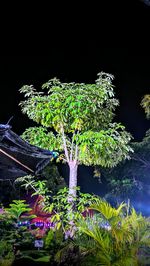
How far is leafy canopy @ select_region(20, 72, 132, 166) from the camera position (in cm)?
727

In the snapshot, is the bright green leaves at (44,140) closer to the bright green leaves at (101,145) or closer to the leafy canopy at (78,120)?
the leafy canopy at (78,120)

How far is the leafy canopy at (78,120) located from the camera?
23.8ft

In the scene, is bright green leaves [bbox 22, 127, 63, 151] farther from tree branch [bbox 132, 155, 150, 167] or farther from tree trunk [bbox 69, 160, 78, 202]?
tree branch [bbox 132, 155, 150, 167]

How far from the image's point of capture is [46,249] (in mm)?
5609

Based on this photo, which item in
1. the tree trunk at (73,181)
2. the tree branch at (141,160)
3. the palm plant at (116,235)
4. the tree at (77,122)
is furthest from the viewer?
the tree branch at (141,160)

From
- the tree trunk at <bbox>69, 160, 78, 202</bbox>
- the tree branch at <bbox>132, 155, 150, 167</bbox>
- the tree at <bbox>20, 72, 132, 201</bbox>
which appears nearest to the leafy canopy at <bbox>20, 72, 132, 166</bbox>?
the tree at <bbox>20, 72, 132, 201</bbox>

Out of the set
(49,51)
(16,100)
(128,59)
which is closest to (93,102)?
(49,51)

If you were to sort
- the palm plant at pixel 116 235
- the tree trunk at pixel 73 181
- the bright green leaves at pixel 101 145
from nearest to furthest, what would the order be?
the palm plant at pixel 116 235 → the tree trunk at pixel 73 181 → the bright green leaves at pixel 101 145

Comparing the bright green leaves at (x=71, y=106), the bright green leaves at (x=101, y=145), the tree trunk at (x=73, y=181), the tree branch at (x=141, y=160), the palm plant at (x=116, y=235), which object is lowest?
the palm plant at (x=116, y=235)

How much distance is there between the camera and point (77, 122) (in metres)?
7.48

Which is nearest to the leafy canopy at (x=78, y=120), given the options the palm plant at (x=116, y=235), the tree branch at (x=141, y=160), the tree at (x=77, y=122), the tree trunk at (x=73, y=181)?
the tree at (x=77, y=122)

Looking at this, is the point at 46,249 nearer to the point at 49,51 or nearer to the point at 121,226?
the point at 121,226

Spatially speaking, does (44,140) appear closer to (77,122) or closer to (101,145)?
(77,122)

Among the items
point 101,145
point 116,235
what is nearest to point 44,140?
point 101,145
